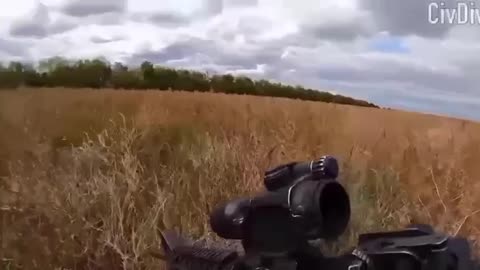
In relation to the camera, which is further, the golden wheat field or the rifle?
the golden wheat field

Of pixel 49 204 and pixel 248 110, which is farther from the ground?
pixel 248 110

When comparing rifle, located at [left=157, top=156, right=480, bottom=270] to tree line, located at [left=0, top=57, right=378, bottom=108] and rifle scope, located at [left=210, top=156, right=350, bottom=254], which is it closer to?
rifle scope, located at [left=210, top=156, right=350, bottom=254]

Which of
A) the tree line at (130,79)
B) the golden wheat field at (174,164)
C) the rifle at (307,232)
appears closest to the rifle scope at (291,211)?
the rifle at (307,232)

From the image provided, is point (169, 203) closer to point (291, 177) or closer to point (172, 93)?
point (172, 93)

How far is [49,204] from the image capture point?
1234mm

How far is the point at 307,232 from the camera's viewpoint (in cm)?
92

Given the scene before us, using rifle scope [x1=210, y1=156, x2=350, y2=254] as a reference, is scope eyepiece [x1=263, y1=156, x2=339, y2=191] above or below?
above

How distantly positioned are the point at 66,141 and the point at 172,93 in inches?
7.2

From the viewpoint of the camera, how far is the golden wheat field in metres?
1.23

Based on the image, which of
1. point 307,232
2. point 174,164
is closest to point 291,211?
point 307,232

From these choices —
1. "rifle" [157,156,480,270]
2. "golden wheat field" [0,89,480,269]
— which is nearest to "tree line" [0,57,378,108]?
"golden wheat field" [0,89,480,269]


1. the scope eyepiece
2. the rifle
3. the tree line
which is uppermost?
the tree line

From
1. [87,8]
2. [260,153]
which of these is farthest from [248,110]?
[87,8]

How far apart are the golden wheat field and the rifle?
0.19m
